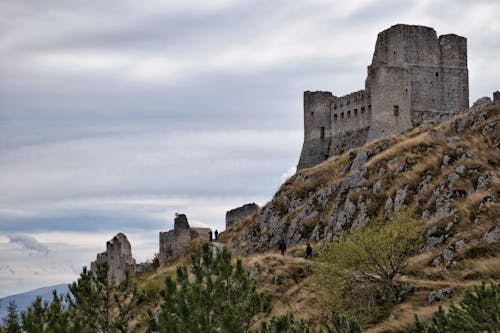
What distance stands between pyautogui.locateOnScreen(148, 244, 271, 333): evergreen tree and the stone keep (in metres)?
41.3

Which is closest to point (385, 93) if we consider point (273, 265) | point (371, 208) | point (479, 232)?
point (371, 208)

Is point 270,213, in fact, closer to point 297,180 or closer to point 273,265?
point 297,180

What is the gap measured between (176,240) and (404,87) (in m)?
21.6

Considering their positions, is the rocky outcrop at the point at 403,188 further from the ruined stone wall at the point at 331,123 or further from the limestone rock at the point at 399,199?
the ruined stone wall at the point at 331,123

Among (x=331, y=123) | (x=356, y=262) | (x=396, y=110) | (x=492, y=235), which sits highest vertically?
(x=331, y=123)

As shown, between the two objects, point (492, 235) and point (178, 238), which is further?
point (178, 238)

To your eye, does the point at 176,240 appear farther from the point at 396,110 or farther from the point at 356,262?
the point at 356,262

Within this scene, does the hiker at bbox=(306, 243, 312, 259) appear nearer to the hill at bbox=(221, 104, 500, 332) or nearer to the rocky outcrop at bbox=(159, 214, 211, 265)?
the hill at bbox=(221, 104, 500, 332)

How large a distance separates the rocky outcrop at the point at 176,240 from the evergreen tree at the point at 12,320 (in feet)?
114

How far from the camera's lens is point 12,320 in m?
23.9

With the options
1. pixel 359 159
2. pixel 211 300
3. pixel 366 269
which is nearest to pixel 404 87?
pixel 359 159

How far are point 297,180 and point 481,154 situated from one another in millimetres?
16995

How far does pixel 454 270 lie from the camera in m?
32.3

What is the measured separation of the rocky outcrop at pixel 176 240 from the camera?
196ft
